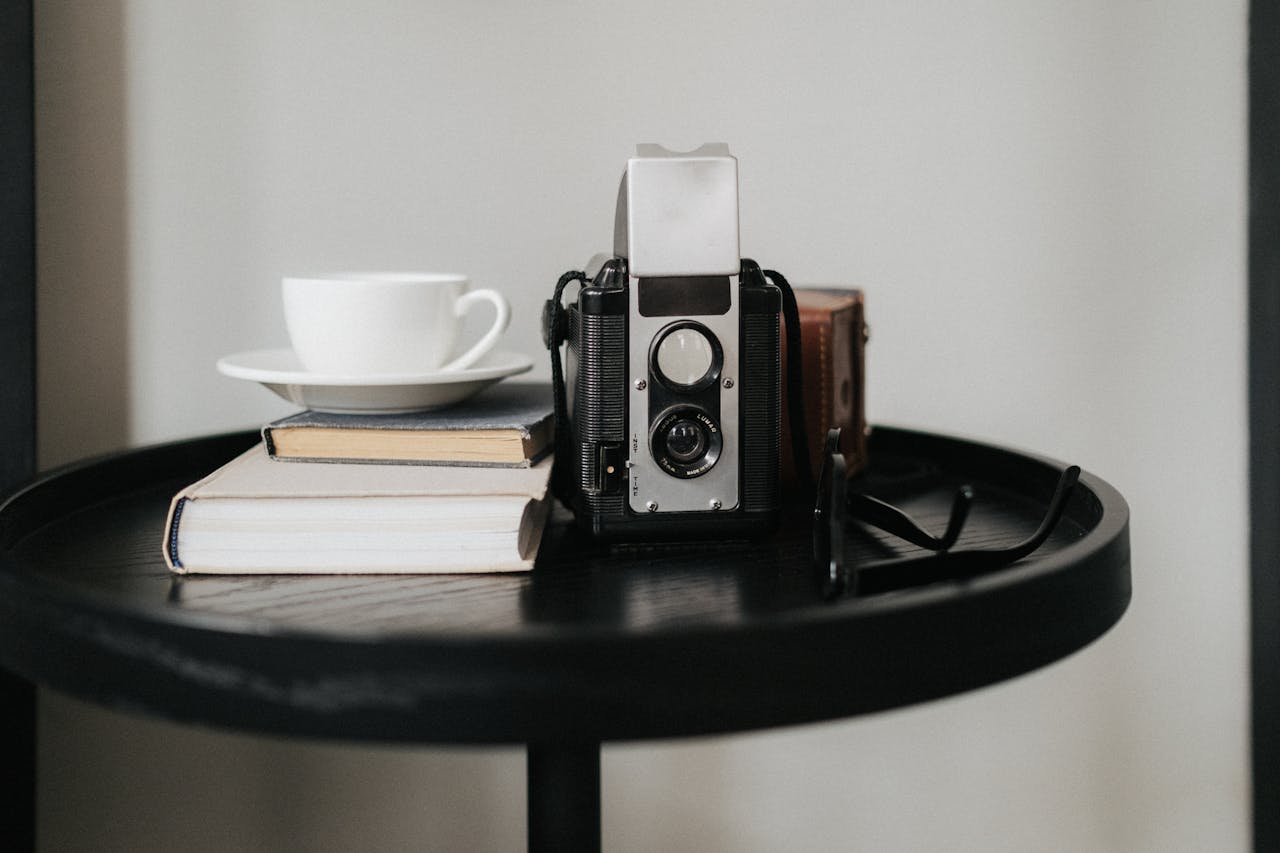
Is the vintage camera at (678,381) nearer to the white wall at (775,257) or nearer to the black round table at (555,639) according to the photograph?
the black round table at (555,639)

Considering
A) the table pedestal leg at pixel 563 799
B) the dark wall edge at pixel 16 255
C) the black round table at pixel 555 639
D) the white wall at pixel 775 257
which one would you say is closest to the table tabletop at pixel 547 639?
the black round table at pixel 555 639

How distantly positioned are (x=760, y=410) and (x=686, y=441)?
4 cm

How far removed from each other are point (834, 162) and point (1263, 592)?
55 centimetres

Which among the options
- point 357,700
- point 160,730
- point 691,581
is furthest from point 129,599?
point 160,730

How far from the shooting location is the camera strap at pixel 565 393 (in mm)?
616

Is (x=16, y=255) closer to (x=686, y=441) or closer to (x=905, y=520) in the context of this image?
(x=686, y=441)

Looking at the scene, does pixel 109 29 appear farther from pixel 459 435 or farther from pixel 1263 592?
pixel 1263 592

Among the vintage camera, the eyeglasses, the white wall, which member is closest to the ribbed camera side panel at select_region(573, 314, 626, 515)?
the vintage camera

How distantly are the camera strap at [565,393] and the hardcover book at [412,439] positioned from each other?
2 cm

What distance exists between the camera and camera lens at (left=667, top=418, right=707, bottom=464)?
1.86 ft

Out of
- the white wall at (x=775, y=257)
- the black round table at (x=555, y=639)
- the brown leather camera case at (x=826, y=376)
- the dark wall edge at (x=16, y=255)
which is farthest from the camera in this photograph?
the white wall at (x=775, y=257)

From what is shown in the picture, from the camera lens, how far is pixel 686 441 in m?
0.57

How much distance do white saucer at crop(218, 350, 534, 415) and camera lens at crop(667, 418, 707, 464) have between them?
0.16 meters

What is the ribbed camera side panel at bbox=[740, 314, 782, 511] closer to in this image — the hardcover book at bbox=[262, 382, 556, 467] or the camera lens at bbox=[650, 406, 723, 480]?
the camera lens at bbox=[650, 406, 723, 480]
